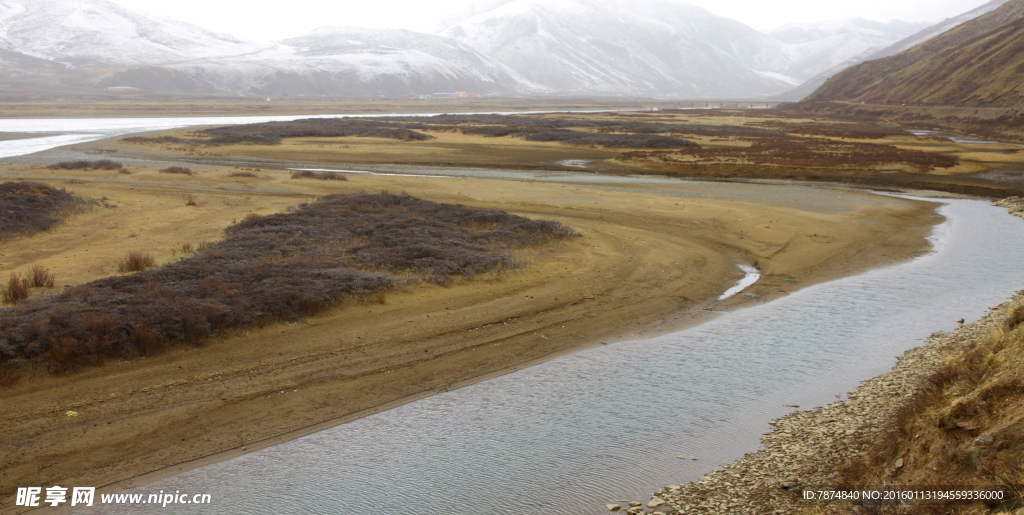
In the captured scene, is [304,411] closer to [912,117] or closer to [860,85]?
[912,117]

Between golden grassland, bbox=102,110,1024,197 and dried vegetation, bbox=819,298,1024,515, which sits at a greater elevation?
golden grassland, bbox=102,110,1024,197

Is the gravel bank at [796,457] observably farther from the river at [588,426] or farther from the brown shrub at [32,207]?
the brown shrub at [32,207]

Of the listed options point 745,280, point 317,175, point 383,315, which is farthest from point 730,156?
point 383,315

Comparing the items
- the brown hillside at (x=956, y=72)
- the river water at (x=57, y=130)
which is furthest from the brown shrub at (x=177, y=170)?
the brown hillside at (x=956, y=72)

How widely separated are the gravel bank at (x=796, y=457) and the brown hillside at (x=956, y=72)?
79697 mm

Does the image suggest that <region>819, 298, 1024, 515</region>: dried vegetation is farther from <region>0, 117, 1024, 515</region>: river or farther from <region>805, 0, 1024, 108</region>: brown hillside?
<region>805, 0, 1024, 108</region>: brown hillside

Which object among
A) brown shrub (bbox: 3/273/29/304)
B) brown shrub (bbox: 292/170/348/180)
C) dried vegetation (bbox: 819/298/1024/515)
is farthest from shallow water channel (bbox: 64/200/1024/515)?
brown shrub (bbox: 292/170/348/180)

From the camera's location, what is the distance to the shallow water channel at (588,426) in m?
8.80

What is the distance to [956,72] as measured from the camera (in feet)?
308

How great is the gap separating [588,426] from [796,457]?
291cm

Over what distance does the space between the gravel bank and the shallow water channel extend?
0.96 feet

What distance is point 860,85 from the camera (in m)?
132

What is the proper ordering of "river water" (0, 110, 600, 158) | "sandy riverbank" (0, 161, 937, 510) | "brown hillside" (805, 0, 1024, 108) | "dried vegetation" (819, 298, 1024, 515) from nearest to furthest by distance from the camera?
"dried vegetation" (819, 298, 1024, 515), "sandy riverbank" (0, 161, 937, 510), "river water" (0, 110, 600, 158), "brown hillside" (805, 0, 1024, 108)

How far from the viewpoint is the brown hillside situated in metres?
81.3
